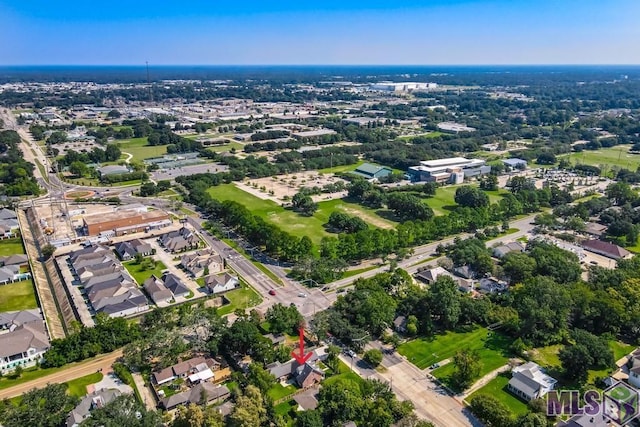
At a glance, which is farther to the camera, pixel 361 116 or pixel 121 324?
pixel 361 116

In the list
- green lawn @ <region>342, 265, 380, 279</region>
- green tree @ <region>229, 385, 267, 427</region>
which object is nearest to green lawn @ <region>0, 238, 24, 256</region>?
green lawn @ <region>342, 265, 380, 279</region>

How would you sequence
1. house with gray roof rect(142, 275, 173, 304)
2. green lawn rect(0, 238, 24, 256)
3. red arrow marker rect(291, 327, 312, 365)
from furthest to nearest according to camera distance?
green lawn rect(0, 238, 24, 256), house with gray roof rect(142, 275, 173, 304), red arrow marker rect(291, 327, 312, 365)

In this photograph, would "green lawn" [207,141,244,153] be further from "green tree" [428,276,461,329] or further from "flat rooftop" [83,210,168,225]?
"green tree" [428,276,461,329]

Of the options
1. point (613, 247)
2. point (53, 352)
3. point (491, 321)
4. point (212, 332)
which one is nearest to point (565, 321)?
point (491, 321)

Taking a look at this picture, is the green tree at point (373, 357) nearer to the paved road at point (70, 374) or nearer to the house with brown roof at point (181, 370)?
the house with brown roof at point (181, 370)

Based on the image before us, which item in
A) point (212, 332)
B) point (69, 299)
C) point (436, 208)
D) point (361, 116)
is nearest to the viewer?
point (212, 332)

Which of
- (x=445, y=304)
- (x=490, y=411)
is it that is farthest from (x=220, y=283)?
(x=490, y=411)

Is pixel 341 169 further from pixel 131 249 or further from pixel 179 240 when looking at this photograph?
pixel 131 249

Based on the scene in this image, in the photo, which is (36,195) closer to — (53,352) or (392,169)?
(53,352)
